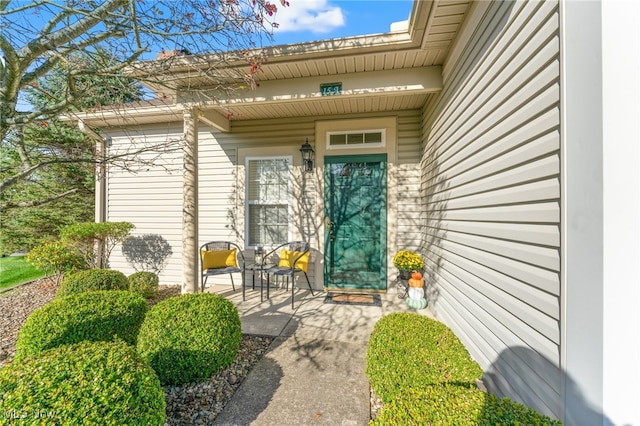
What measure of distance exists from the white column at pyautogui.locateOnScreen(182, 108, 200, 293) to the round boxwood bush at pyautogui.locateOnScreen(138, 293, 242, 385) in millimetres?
1404

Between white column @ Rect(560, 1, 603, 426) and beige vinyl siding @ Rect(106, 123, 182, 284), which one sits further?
beige vinyl siding @ Rect(106, 123, 182, 284)

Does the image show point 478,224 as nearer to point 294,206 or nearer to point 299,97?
point 299,97

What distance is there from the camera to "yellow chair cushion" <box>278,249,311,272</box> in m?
3.91

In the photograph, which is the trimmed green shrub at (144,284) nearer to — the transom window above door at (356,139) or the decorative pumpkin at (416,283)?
the transom window above door at (356,139)

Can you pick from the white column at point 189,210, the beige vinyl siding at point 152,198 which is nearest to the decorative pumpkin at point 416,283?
the white column at point 189,210

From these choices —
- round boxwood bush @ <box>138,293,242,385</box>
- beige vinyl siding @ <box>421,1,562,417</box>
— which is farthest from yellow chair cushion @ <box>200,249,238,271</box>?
beige vinyl siding @ <box>421,1,562,417</box>

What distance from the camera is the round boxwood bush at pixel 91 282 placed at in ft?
10.6

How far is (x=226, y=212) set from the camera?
4.67 m

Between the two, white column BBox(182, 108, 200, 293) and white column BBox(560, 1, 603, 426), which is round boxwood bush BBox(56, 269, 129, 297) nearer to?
white column BBox(182, 108, 200, 293)

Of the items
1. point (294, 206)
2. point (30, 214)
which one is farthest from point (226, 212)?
point (30, 214)

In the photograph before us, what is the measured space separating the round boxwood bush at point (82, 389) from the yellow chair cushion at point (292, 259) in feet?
8.57

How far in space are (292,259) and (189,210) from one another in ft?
5.37

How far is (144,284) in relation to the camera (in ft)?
13.0

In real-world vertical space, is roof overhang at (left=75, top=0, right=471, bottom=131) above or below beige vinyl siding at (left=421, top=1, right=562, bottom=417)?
above
